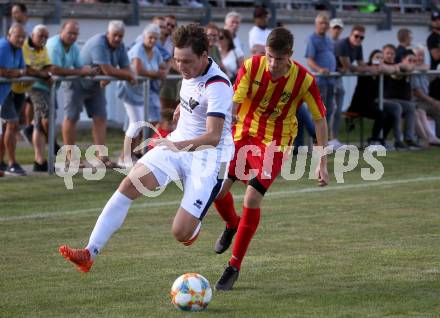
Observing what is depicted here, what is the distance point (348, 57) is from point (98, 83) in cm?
483

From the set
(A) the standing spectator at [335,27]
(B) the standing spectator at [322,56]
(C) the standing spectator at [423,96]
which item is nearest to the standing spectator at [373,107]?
(B) the standing spectator at [322,56]

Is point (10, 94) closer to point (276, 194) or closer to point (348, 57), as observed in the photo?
point (276, 194)

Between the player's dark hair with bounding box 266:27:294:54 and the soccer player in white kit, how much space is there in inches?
19.8

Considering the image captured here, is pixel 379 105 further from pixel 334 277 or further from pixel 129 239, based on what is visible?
pixel 334 277

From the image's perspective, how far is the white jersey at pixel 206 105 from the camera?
7.16m

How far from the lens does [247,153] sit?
325 inches

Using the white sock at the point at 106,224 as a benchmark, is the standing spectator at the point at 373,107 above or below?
below

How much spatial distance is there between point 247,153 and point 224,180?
2.33ft

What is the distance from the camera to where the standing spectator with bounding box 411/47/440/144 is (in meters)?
18.5

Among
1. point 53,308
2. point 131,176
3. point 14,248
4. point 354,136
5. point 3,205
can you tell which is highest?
point 131,176

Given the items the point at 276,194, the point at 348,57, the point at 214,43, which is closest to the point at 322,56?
the point at 348,57

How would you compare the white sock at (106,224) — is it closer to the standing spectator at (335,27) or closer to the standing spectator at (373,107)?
the standing spectator at (373,107)

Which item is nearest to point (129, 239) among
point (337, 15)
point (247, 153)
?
point (247, 153)

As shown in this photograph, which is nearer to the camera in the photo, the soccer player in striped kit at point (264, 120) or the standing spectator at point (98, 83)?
the soccer player in striped kit at point (264, 120)
